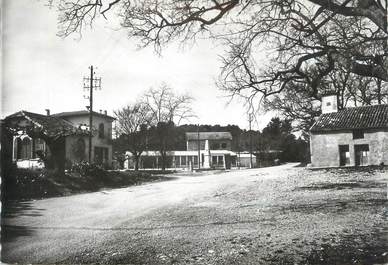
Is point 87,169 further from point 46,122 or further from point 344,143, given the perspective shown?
point 344,143

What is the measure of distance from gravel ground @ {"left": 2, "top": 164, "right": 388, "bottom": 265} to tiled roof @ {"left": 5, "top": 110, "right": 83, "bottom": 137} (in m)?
1.25

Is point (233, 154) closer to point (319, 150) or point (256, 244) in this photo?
point (319, 150)

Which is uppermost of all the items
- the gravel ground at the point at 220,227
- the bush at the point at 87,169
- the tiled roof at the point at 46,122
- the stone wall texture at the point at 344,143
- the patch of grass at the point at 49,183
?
the tiled roof at the point at 46,122

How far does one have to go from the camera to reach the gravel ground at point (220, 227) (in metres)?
3.21

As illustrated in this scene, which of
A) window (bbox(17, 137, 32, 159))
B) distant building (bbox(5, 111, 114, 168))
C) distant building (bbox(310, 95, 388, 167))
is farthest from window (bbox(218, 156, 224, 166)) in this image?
window (bbox(17, 137, 32, 159))

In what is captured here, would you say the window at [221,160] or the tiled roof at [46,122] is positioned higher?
the tiled roof at [46,122]

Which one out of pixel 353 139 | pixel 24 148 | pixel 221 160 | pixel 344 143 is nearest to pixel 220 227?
pixel 24 148

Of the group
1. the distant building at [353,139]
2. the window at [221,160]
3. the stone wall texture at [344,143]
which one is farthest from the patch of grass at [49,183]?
the window at [221,160]

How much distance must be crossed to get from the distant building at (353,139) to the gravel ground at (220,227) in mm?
331

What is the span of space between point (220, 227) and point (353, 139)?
14.5 feet

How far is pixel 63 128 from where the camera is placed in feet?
25.2

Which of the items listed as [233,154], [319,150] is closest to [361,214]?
[319,150]

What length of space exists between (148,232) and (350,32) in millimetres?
3623

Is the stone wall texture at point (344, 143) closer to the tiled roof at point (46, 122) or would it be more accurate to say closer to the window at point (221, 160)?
the tiled roof at point (46, 122)
